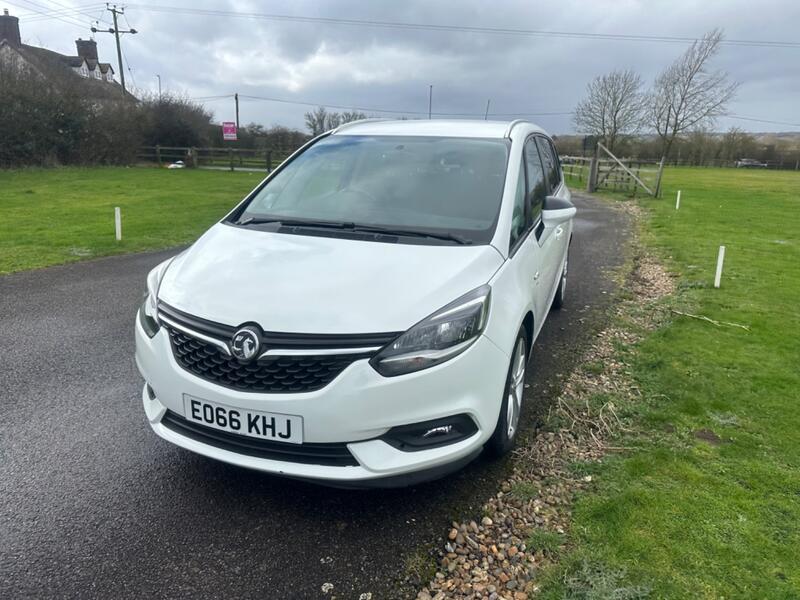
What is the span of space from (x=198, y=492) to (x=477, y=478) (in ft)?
4.79

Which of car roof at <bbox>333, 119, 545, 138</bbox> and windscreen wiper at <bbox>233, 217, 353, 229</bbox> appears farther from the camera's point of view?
car roof at <bbox>333, 119, 545, 138</bbox>

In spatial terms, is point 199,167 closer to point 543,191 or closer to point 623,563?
point 543,191

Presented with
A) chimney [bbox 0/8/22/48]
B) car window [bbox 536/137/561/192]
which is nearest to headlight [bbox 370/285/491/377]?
car window [bbox 536/137/561/192]

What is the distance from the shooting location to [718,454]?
3.18m

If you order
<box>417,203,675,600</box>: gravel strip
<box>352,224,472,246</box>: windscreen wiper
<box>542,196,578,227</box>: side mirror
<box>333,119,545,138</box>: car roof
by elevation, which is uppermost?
<box>333,119,545,138</box>: car roof

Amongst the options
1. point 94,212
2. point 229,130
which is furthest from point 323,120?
point 94,212

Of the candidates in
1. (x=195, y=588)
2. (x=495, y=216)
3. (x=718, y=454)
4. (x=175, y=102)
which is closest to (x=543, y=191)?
(x=495, y=216)

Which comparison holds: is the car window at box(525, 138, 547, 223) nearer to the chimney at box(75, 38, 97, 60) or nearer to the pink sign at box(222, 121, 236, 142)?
the pink sign at box(222, 121, 236, 142)

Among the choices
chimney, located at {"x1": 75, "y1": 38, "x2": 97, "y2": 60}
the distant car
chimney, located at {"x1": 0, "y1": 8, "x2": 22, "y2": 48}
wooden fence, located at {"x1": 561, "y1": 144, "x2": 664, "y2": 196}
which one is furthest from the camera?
chimney, located at {"x1": 75, "y1": 38, "x2": 97, "y2": 60}

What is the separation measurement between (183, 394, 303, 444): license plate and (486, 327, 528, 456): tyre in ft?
3.39

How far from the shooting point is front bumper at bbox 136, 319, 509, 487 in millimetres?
2244

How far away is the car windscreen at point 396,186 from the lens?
326 centimetres

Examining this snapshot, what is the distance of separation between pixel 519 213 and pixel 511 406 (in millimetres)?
1203

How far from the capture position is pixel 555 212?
3.63m
